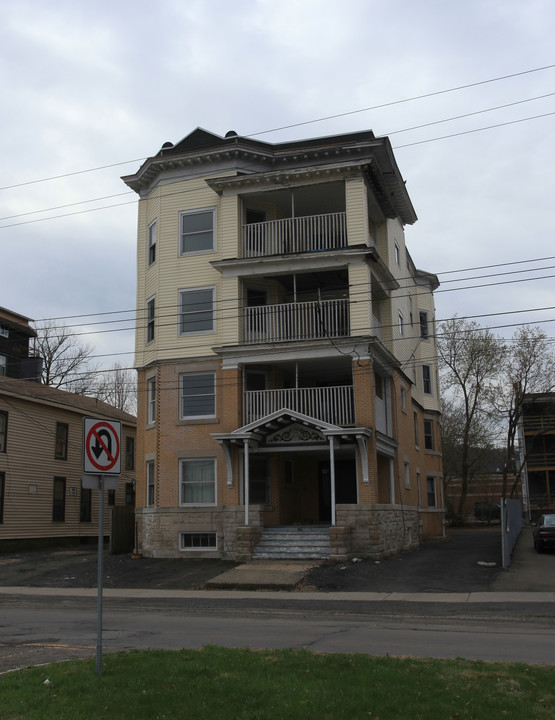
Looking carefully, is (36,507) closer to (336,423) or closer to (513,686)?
(336,423)

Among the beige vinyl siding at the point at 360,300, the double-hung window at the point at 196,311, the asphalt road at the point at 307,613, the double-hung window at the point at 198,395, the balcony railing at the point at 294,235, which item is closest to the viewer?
the asphalt road at the point at 307,613

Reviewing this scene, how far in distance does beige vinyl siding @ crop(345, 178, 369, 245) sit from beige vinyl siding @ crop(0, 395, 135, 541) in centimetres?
1570

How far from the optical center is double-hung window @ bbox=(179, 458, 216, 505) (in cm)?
2455

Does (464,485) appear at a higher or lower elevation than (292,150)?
lower

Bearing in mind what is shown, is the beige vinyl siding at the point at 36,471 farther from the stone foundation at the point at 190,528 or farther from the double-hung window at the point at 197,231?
the double-hung window at the point at 197,231

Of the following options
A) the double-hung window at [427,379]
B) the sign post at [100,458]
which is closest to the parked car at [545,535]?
the double-hung window at [427,379]

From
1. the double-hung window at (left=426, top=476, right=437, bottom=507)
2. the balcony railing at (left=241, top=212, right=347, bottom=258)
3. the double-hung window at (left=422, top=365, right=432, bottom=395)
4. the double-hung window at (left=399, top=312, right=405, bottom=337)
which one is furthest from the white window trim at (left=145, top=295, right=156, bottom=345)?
the double-hung window at (left=426, top=476, right=437, bottom=507)

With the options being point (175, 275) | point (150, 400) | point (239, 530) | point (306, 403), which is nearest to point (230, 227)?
point (175, 275)

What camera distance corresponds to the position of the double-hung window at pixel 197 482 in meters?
24.5

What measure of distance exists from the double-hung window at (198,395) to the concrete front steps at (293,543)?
4.70m

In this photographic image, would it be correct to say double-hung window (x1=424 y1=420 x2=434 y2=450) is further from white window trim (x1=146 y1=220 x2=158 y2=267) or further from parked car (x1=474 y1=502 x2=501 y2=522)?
parked car (x1=474 y1=502 x2=501 y2=522)

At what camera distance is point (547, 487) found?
53719mm

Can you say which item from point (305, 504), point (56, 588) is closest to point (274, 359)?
point (305, 504)

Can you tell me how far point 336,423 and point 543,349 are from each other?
91.4ft
